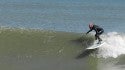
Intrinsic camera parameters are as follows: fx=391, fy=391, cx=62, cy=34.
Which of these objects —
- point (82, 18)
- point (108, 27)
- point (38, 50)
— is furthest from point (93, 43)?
point (82, 18)

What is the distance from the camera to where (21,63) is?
1984 cm

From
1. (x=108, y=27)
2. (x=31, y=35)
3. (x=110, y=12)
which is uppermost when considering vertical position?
(x=31, y=35)

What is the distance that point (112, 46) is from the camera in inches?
874

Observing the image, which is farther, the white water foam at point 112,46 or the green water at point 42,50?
the white water foam at point 112,46

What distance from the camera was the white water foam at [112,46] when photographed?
70.3ft

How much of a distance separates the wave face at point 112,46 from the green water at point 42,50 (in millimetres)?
833

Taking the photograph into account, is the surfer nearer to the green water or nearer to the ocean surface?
the ocean surface

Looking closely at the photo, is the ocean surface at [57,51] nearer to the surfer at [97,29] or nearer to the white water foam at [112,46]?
the white water foam at [112,46]

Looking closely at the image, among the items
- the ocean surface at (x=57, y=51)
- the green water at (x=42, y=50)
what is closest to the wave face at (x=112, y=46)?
the ocean surface at (x=57, y=51)

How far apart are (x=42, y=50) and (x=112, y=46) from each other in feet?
13.1

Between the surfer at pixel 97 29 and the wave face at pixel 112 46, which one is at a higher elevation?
the surfer at pixel 97 29

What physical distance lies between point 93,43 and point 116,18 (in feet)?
52.9

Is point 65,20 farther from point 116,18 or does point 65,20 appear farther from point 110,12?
point 110,12

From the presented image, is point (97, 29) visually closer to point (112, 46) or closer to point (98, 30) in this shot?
point (98, 30)
